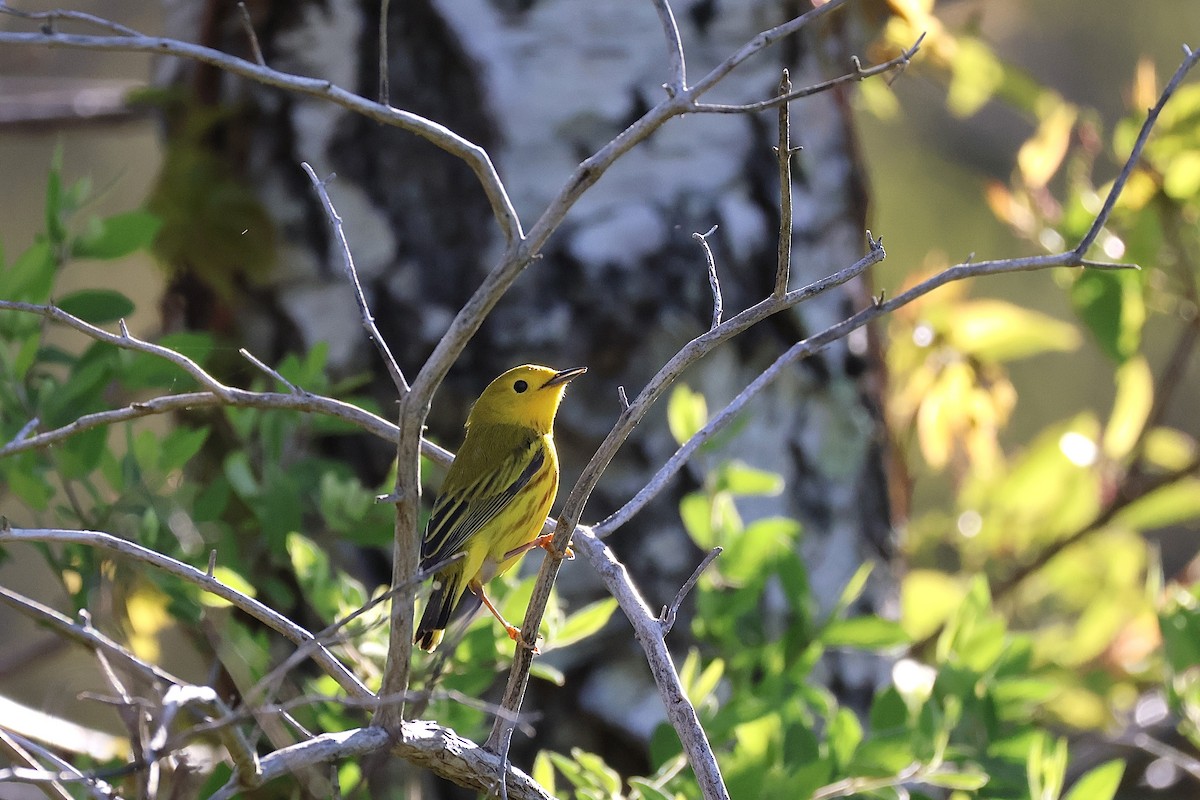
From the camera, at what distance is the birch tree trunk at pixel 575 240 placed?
2773 millimetres

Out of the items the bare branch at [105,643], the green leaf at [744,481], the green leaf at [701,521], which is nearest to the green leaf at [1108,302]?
the green leaf at [744,481]

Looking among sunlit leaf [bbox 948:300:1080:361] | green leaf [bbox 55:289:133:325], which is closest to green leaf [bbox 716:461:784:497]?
sunlit leaf [bbox 948:300:1080:361]

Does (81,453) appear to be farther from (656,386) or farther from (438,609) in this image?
(656,386)

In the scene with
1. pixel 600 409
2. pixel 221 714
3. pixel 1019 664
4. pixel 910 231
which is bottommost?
pixel 910 231

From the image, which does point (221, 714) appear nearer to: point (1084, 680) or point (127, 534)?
point (127, 534)

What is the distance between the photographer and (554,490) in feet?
7.88

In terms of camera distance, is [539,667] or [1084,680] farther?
[1084,680]

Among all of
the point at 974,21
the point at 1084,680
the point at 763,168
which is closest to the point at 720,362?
the point at 763,168

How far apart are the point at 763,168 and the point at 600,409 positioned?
0.71 m

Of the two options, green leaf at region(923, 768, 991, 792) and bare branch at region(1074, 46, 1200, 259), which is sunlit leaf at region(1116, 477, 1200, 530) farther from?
bare branch at region(1074, 46, 1200, 259)

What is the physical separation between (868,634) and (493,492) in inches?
29.6

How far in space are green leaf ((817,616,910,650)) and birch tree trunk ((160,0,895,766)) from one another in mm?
565

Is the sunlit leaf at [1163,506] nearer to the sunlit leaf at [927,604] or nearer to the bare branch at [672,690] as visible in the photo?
the sunlit leaf at [927,604]

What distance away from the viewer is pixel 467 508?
2340 millimetres
